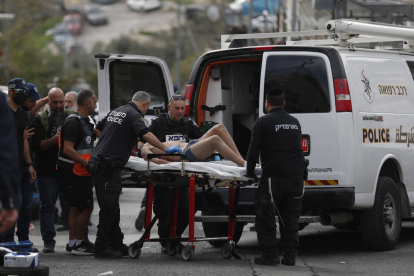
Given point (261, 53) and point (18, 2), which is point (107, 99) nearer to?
point (261, 53)

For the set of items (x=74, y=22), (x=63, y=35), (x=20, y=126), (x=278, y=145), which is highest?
(x=74, y=22)

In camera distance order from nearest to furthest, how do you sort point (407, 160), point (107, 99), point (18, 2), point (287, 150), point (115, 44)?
point (287, 150), point (407, 160), point (107, 99), point (18, 2), point (115, 44)

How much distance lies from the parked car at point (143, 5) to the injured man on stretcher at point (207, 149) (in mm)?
102073

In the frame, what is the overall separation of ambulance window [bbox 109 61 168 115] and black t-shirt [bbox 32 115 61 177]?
1395mm

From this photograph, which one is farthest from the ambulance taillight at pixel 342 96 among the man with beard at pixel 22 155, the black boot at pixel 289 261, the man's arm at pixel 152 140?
the man with beard at pixel 22 155

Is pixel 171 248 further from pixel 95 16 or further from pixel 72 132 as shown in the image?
pixel 95 16

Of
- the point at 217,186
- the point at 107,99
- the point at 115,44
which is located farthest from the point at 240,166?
the point at 115,44

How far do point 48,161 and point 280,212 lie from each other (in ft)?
9.39

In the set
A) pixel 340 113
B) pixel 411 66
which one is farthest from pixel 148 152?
pixel 411 66

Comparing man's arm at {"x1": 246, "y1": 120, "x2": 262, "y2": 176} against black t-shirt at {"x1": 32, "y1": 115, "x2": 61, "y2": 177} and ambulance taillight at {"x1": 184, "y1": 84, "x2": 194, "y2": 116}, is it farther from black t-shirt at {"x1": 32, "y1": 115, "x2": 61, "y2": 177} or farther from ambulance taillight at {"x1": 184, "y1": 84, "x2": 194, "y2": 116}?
black t-shirt at {"x1": 32, "y1": 115, "x2": 61, "y2": 177}

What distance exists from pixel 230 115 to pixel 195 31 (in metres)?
76.6

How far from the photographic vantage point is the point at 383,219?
28.3 feet

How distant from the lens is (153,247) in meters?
9.66

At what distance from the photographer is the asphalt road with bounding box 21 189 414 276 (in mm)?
7406
